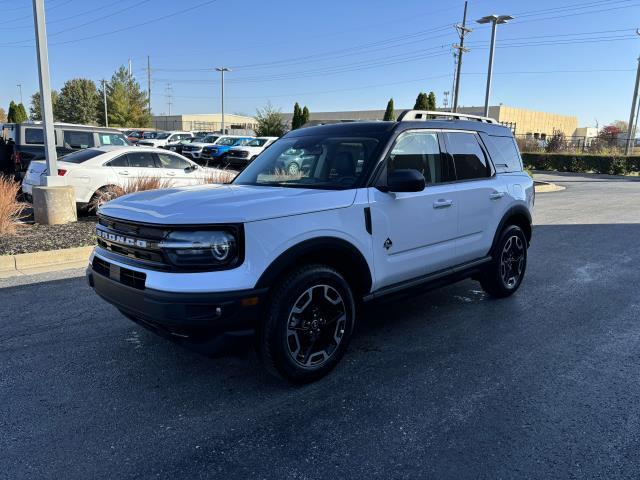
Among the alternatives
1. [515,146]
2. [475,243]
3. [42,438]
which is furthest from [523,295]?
[42,438]

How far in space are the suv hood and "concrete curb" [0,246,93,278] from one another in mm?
3679

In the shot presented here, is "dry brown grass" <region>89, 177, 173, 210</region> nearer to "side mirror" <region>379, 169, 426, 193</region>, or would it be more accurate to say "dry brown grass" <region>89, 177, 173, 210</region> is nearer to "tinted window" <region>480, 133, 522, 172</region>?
"tinted window" <region>480, 133, 522, 172</region>

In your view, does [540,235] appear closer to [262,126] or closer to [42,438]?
[42,438]

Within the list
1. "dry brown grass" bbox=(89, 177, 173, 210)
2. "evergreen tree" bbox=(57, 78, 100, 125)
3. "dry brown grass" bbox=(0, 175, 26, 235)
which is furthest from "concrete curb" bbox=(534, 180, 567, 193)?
"evergreen tree" bbox=(57, 78, 100, 125)

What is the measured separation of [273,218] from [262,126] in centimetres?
4098

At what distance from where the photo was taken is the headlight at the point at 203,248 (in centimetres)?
313

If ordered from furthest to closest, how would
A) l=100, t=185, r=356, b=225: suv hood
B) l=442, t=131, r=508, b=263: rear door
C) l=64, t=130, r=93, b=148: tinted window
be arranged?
l=64, t=130, r=93, b=148: tinted window → l=442, t=131, r=508, b=263: rear door → l=100, t=185, r=356, b=225: suv hood

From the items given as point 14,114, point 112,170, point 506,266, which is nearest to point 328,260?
point 506,266

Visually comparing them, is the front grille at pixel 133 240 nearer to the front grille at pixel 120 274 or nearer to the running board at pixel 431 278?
the front grille at pixel 120 274

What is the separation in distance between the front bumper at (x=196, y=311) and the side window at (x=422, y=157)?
5.72ft

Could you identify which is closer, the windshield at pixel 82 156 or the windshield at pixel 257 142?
the windshield at pixel 82 156

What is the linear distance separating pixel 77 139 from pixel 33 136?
1.12m

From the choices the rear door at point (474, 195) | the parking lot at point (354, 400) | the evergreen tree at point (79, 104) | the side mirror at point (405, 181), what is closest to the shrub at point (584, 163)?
the rear door at point (474, 195)

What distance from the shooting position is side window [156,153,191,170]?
11430mm
